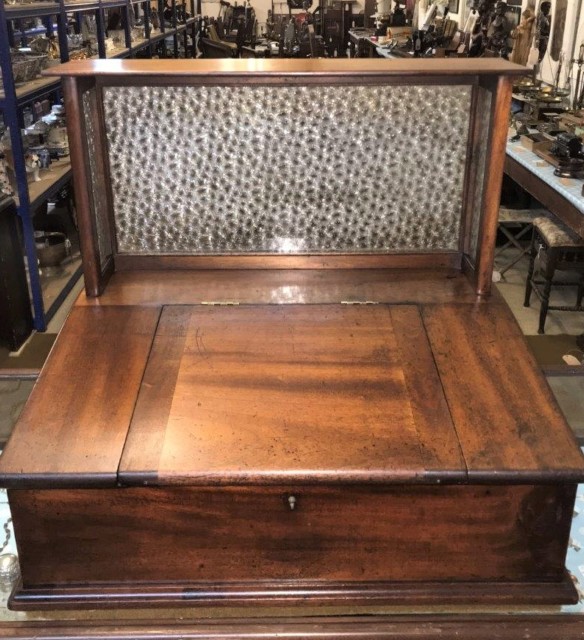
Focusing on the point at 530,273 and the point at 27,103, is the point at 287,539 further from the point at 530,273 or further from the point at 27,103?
the point at 27,103

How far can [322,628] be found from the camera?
1.17 m

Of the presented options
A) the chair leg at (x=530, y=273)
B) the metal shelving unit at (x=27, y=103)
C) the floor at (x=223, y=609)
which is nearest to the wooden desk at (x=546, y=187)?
the chair leg at (x=530, y=273)

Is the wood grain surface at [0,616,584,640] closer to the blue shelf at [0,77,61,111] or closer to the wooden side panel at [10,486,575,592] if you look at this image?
the wooden side panel at [10,486,575,592]

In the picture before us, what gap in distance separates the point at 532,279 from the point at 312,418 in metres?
2.91

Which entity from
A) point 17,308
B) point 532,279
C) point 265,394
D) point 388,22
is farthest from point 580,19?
point 388,22

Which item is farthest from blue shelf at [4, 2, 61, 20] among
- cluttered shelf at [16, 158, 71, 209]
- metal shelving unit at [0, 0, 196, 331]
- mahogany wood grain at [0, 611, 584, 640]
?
mahogany wood grain at [0, 611, 584, 640]

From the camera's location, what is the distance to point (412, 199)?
5.74 feet

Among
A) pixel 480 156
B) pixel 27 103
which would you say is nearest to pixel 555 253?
pixel 480 156

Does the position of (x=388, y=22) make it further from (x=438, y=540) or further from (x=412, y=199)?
(x=438, y=540)

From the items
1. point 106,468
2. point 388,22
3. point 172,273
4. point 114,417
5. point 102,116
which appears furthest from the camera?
point 388,22

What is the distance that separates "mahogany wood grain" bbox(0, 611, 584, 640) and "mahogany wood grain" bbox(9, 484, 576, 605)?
37 millimetres

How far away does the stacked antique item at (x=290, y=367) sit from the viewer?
1170mm

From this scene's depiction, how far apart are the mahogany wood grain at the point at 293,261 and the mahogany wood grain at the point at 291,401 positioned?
0.66 feet

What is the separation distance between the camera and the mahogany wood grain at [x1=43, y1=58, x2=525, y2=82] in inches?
60.8
